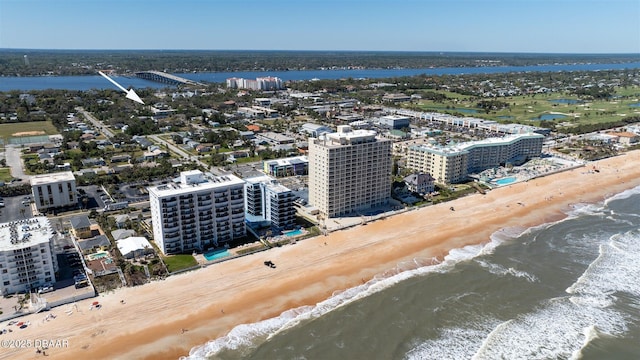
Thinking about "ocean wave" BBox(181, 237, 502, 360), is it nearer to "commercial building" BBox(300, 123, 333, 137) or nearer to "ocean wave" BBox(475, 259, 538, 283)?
"ocean wave" BBox(475, 259, 538, 283)

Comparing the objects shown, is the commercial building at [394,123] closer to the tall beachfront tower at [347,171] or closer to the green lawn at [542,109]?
the green lawn at [542,109]

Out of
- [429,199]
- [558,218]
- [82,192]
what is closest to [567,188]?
[558,218]

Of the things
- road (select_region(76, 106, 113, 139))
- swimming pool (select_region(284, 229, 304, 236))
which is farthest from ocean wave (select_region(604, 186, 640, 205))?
road (select_region(76, 106, 113, 139))

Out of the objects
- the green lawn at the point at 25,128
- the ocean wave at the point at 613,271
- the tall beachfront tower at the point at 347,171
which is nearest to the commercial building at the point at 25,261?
the tall beachfront tower at the point at 347,171

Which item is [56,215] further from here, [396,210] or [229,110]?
[229,110]

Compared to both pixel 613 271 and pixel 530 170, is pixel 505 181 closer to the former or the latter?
pixel 530 170

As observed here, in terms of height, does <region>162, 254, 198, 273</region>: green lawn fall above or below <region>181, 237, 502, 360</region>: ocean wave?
above

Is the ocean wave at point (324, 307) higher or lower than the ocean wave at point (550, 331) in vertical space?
higher
